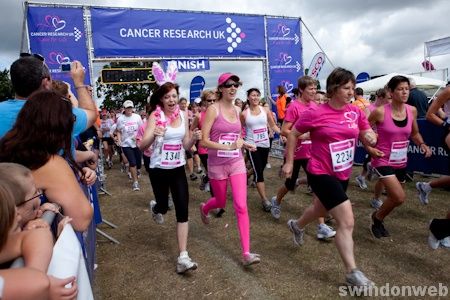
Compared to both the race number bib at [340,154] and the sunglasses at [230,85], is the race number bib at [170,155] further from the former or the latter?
the race number bib at [340,154]

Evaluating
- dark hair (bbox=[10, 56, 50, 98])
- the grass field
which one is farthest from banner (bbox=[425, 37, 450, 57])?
dark hair (bbox=[10, 56, 50, 98])

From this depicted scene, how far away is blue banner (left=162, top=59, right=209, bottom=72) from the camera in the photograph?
13.0m

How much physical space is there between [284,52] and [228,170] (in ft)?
38.0

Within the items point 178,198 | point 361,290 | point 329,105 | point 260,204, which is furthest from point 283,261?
point 260,204

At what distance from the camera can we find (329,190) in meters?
3.42

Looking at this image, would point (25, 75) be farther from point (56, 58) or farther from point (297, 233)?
point (56, 58)

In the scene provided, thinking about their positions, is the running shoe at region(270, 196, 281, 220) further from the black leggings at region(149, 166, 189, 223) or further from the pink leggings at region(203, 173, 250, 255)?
the black leggings at region(149, 166, 189, 223)

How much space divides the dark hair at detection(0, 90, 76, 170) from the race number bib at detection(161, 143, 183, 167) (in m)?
1.98

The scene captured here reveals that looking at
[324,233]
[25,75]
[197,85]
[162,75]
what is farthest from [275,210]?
[197,85]

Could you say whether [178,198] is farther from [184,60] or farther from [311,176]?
[184,60]

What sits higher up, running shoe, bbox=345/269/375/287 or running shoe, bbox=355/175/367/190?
running shoe, bbox=355/175/367/190

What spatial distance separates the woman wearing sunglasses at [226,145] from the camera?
160 inches

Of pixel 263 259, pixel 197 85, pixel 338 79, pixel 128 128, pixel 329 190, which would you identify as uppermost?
pixel 197 85

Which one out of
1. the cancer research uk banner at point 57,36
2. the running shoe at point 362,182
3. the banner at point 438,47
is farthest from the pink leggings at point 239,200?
the banner at point 438,47
